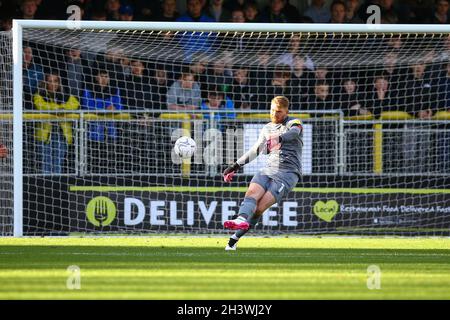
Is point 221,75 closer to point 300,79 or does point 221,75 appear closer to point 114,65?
point 300,79

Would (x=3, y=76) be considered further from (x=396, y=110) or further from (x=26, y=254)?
(x=396, y=110)

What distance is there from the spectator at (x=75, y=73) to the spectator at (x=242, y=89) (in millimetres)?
2357

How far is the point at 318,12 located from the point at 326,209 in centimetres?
461

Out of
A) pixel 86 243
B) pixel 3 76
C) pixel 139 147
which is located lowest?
pixel 86 243

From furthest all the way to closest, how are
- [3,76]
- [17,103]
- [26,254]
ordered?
[3,76], [17,103], [26,254]

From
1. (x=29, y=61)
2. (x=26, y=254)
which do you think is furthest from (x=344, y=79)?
(x=26, y=254)

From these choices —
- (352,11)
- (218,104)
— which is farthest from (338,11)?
(218,104)

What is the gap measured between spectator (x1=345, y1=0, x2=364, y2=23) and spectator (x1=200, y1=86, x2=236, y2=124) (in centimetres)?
316

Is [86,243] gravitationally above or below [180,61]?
below

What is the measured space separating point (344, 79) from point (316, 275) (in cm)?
853

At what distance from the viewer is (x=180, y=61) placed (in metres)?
16.1

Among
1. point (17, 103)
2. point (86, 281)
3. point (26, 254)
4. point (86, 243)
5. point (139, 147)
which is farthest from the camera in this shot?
point (139, 147)

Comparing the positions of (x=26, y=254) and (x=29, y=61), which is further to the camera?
(x=29, y=61)
